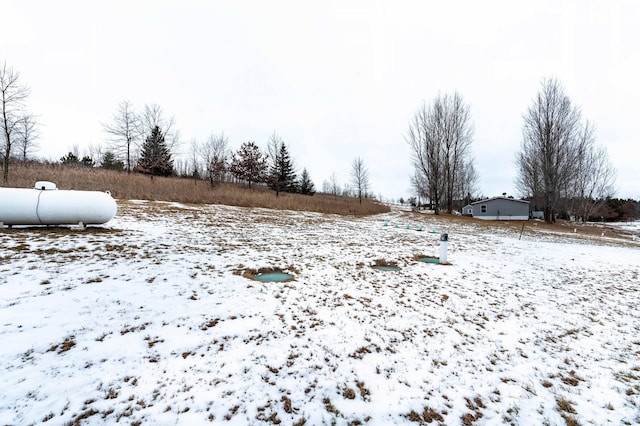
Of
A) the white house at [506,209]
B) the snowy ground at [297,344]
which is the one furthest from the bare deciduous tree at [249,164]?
the white house at [506,209]

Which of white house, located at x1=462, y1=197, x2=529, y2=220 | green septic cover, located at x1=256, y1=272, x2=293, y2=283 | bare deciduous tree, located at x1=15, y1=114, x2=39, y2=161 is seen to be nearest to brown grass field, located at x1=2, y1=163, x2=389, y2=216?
bare deciduous tree, located at x1=15, y1=114, x2=39, y2=161

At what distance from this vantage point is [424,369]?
9.43 feet

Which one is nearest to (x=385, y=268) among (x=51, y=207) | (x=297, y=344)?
(x=297, y=344)

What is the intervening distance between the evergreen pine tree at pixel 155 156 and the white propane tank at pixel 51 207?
26.3m

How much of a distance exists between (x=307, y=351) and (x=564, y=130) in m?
41.3

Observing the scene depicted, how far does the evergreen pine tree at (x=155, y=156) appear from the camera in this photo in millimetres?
31281

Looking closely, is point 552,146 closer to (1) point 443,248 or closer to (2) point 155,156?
(1) point 443,248

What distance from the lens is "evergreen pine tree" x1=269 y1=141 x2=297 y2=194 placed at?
135 feet

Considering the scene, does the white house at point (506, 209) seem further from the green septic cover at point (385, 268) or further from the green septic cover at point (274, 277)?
the green septic cover at point (274, 277)

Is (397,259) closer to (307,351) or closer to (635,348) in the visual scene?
(635,348)

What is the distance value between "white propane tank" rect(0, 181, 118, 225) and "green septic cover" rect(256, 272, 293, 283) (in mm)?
6691

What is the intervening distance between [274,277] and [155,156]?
34691 millimetres

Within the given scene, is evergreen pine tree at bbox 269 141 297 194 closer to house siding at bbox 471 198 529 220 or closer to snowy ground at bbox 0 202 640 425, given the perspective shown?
house siding at bbox 471 198 529 220

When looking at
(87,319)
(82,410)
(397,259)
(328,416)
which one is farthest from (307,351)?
(397,259)
